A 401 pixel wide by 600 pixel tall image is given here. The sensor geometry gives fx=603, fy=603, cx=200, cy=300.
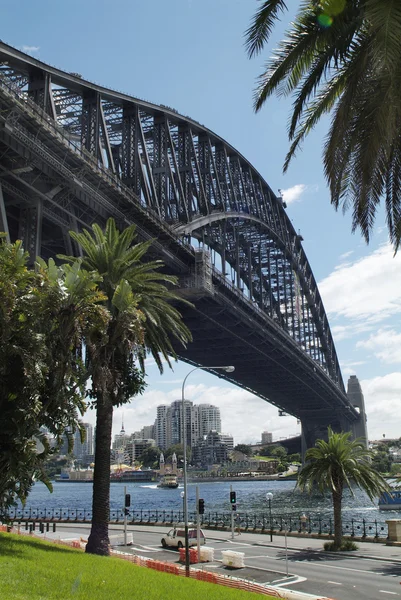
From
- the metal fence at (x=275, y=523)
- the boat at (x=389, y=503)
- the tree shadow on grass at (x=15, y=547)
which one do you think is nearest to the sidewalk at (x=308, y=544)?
the metal fence at (x=275, y=523)

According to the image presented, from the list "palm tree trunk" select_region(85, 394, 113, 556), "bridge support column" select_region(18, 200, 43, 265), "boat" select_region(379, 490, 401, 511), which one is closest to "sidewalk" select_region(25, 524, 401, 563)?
"palm tree trunk" select_region(85, 394, 113, 556)

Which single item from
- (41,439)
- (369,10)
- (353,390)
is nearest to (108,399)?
(41,439)

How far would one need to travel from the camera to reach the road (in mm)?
24569

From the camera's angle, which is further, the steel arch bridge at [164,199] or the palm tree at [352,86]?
the steel arch bridge at [164,199]

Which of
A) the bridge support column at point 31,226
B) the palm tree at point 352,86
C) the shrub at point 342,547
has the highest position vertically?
the bridge support column at point 31,226

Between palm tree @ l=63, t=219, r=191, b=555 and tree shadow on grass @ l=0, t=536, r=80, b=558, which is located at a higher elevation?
palm tree @ l=63, t=219, r=191, b=555

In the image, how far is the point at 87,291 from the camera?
22391 millimetres

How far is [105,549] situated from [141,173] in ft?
117

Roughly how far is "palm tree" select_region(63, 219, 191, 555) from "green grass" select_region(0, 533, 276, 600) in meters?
5.69

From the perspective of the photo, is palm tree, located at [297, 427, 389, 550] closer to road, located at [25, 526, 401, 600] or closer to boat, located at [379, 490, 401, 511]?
road, located at [25, 526, 401, 600]

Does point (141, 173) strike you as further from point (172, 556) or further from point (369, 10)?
point (369, 10)

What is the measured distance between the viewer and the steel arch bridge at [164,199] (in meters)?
37.4

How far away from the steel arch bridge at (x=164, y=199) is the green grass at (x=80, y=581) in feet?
58.6

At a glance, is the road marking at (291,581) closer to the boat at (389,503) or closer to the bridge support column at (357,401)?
the boat at (389,503)
